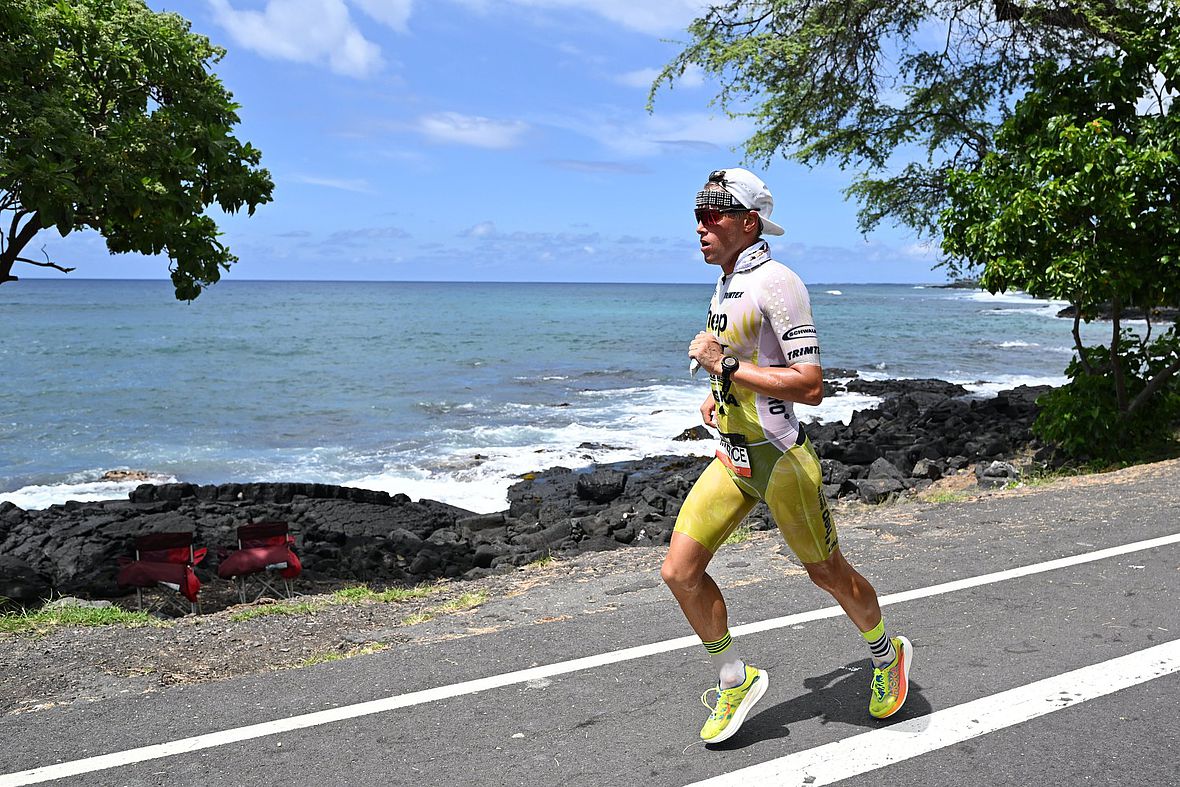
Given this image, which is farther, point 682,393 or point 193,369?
point 193,369

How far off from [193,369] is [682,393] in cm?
2239

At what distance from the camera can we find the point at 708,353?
372 cm

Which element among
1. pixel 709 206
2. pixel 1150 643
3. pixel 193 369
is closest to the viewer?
pixel 709 206

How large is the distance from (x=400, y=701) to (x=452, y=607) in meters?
1.84

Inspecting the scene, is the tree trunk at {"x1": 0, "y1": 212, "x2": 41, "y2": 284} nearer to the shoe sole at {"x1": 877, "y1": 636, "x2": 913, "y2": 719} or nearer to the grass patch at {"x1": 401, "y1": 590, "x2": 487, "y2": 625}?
the grass patch at {"x1": 401, "y1": 590, "x2": 487, "y2": 625}

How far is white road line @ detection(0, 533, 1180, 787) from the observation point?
3.79m

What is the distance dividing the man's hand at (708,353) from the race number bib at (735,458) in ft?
1.06

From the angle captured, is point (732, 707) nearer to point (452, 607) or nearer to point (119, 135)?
point (452, 607)

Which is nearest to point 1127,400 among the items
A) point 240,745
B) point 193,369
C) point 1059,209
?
point 1059,209

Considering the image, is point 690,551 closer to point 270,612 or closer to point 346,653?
point 346,653

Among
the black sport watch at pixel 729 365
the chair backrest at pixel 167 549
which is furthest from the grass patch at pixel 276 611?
the black sport watch at pixel 729 365

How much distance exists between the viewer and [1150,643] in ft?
15.6

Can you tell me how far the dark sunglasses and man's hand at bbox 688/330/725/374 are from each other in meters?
0.43

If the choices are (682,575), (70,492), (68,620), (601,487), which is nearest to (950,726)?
Result: (682,575)
